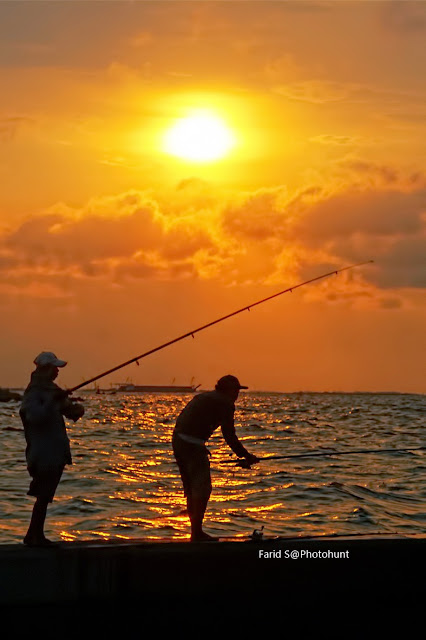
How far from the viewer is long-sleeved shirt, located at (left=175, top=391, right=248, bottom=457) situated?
9.55 meters

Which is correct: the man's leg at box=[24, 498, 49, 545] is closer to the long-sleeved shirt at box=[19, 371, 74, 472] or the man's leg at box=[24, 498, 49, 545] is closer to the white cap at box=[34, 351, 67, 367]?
the long-sleeved shirt at box=[19, 371, 74, 472]

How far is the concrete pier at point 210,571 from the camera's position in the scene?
25.9 ft

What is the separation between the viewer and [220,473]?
1085 inches

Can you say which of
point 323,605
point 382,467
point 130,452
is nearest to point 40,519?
point 323,605

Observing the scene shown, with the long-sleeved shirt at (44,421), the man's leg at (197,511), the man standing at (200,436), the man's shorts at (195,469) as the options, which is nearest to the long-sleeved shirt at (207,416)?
the man standing at (200,436)

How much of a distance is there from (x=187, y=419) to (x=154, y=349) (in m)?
1.69

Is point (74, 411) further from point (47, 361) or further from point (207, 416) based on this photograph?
point (207, 416)

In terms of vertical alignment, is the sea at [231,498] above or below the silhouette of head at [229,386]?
below

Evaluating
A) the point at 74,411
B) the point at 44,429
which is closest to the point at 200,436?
the point at 74,411

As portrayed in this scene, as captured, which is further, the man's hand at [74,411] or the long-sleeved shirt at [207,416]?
the long-sleeved shirt at [207,416]

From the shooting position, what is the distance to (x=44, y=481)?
8758 millimetres

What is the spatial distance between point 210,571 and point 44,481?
1.69m

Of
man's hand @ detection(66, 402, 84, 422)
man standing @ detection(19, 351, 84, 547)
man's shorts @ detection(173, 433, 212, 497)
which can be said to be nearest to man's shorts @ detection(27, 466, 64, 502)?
man standing @ detection(19, 351, 84, 547)

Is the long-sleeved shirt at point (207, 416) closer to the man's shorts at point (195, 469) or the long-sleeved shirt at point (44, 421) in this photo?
the man's shorts at point (195, 469)
